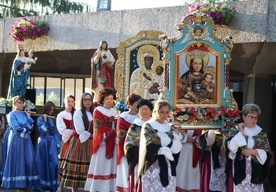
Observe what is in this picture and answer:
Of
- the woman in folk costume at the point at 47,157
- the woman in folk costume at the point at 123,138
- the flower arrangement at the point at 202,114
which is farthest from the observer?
the woman in folk costume at the point at 47,157

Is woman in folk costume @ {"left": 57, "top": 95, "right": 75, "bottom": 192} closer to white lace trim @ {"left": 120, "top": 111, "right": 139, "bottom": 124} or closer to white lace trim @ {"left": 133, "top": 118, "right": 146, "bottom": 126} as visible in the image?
white lace trim @ {"left": 120, "top": 111, "right": 139, "bottom": 124}

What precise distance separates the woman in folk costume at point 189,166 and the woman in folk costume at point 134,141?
86 centimetres

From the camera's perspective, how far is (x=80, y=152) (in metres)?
8.62

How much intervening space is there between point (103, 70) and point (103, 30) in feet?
6.70

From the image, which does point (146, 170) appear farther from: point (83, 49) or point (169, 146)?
point (83, 49)

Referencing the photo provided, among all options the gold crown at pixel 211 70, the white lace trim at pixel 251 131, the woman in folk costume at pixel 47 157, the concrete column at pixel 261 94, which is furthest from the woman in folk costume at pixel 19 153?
the concrete column at pixel 261 94

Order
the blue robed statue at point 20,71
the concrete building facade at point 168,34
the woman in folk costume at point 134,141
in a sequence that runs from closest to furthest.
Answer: the woman in folk costume at point 134,141, the concrete building facade at point 168,34, the blue robed statue at point 20,71

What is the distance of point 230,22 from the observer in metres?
9.95

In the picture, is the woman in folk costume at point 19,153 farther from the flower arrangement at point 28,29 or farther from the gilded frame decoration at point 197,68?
the flower arrangement at point 28,29

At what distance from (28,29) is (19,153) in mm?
4347

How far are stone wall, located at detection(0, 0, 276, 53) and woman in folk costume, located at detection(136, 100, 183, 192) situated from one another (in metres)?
4.12

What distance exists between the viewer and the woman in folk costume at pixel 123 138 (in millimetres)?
7258

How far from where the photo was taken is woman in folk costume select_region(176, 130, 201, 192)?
7.36 m

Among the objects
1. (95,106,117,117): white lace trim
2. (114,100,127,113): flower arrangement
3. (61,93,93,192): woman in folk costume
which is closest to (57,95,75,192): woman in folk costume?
(61,93,93,192): woman in folk costume
